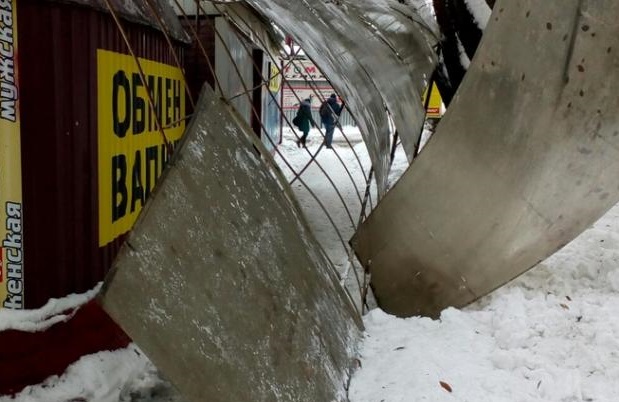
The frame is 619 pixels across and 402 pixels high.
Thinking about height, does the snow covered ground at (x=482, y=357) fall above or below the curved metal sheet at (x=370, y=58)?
below

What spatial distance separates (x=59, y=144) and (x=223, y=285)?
1743 mm

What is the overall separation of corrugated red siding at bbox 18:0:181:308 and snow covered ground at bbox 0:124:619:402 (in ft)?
0.80

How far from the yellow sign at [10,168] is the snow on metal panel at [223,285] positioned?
4.02ft

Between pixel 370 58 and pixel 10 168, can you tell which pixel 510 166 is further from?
pixel 10 168

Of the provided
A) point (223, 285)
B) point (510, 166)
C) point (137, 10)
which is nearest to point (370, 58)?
point (510, 166)

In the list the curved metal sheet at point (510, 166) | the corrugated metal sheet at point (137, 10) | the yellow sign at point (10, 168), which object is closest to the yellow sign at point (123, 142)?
the corrugated metal sheet at point (137, 10)

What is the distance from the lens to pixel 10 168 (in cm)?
314

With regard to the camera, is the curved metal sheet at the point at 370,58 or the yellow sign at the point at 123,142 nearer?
the yellow sign at the point at 123,142

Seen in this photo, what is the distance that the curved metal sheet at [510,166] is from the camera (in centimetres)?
364

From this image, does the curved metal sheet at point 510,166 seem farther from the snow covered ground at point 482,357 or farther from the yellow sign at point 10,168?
the yellow sign at point 10,168

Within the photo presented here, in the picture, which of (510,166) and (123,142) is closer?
(510,166)

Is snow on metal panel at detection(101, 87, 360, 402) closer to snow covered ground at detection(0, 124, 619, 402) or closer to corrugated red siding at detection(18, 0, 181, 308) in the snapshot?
snow covered ground at detection(0, 124, 619, 402)

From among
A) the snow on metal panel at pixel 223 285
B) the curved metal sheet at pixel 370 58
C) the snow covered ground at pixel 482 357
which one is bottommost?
the snow covered ground at pixel 482 357

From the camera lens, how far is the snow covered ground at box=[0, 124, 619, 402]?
123 inches
